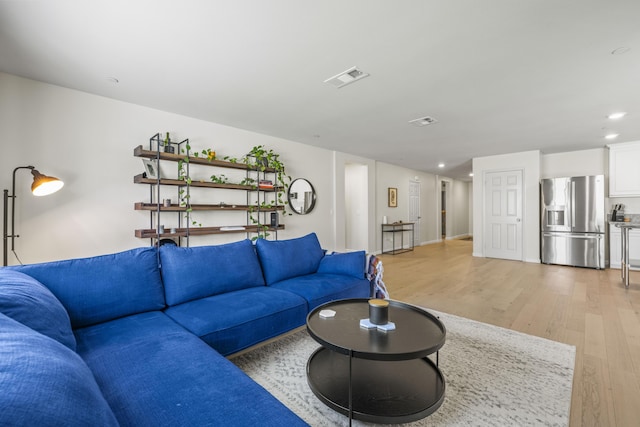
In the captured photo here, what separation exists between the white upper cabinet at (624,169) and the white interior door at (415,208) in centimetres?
424

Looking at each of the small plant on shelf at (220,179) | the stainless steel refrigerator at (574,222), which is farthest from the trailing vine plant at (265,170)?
the stainless steel refrigerator at (574,222)

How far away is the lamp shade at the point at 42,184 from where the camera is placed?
238cm

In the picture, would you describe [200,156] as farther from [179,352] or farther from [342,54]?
[179,352]

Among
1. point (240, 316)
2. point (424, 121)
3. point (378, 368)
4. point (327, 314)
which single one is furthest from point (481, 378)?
point (424, 121)

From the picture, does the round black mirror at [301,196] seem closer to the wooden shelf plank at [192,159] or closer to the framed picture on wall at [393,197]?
the wooden shelf plank at [192,159]

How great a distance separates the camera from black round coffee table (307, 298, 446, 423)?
4.53ft

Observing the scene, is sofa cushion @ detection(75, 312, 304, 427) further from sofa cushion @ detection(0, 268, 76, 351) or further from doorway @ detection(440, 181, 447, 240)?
doorway @ detection(440, 181, 447, 240)

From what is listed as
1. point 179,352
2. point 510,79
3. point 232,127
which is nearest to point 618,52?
point 510,79

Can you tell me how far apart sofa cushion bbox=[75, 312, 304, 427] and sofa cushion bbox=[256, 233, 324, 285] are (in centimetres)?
115

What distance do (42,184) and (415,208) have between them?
8.34 meters

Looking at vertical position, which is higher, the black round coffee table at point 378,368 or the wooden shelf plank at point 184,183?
the wooden shelf plank at point 184,183

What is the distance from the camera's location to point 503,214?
643cm

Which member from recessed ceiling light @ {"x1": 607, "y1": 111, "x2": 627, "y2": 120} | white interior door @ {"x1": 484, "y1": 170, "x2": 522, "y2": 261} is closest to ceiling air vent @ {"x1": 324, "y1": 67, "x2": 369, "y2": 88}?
recessed ceiling light @ {"x1": 607, "y1": 111, "x2": 627, "y2": 120}

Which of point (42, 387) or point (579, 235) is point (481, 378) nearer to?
point (42, 387)
